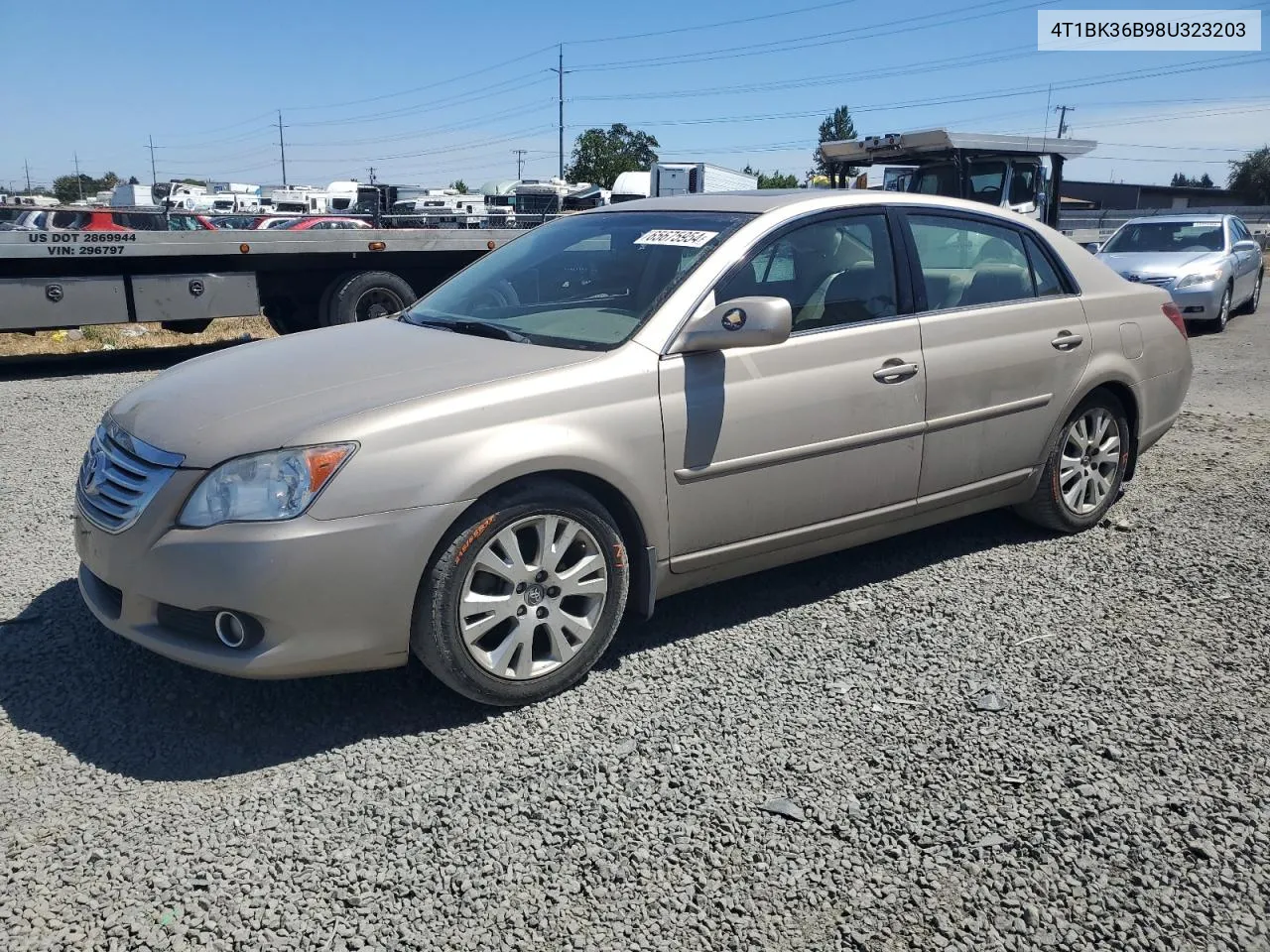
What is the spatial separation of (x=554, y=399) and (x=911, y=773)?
5.19 feet

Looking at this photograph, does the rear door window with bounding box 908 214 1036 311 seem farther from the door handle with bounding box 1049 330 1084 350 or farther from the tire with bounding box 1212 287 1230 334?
the tire with bounding box 1212 287 1230 334

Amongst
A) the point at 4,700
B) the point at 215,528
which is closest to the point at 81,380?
the point at 4,700

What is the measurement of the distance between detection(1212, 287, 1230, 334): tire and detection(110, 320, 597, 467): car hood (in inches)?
516

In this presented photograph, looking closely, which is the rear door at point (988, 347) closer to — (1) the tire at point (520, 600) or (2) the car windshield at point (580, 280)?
(2) the car windshield at point (580, 280)

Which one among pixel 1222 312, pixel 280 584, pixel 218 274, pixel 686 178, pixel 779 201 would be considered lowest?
pixel 280 584

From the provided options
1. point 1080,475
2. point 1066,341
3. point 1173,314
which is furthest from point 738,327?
point 1173,314

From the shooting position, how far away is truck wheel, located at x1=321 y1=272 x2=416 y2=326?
1145 centimetres

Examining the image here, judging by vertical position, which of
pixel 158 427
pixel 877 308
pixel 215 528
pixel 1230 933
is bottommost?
pixel 1230 933

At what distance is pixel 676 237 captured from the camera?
13.5 feet

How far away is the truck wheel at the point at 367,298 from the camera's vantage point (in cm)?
1145

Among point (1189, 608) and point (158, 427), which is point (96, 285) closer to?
point (158, 427)

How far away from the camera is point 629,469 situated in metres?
3.53

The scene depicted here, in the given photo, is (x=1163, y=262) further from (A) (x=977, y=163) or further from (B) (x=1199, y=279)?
(A) (x=977, y=163)

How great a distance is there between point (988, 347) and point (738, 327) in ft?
4.89
